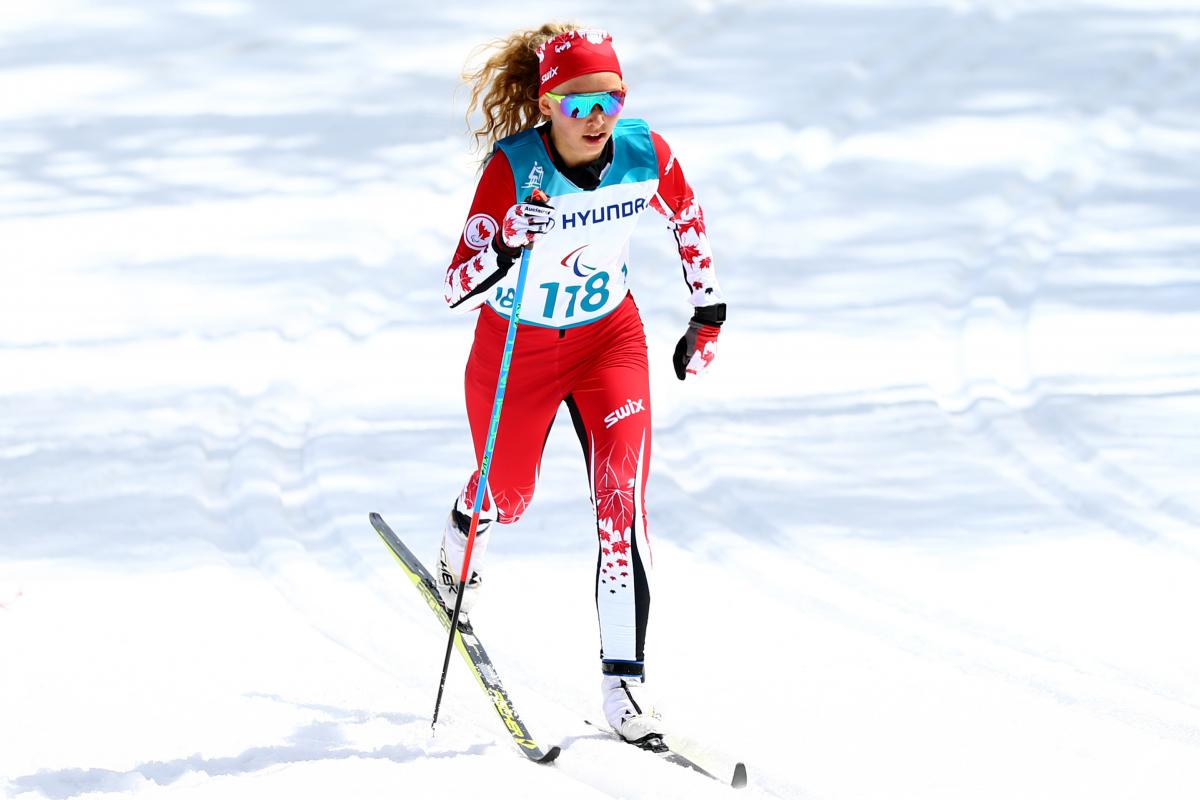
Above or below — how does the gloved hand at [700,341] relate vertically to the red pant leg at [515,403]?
above

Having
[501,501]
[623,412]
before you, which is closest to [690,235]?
[623,412]

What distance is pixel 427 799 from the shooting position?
3.98m

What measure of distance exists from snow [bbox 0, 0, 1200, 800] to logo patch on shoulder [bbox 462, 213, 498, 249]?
1.40 metres

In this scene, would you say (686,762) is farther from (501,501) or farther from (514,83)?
(514,83)

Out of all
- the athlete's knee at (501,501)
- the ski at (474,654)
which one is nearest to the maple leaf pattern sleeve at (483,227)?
the athlete's knee at (501,501)

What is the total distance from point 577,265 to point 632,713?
1297mm

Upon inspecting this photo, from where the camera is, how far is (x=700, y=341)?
4.85 meters

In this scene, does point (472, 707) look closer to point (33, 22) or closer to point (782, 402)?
point (782, 402)

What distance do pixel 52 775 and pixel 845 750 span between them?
2149 mm

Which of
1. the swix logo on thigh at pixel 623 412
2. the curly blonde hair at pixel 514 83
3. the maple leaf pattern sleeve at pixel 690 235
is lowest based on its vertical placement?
the swix logo on thigh at pixel 623 412

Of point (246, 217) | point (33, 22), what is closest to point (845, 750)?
point (246, 217)

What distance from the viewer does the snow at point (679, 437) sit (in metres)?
4.65

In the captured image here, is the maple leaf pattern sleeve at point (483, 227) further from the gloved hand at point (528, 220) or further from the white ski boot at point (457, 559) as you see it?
the white ski boot at point (457, 559)

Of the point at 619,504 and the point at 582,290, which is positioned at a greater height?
the point at 582,290
